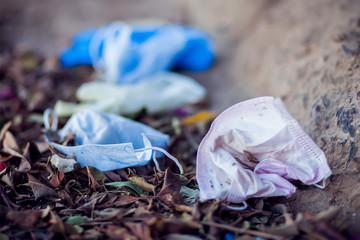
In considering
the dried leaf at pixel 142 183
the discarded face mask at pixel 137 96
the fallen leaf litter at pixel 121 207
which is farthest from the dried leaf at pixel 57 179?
the discarded face mask at pixel 137 96

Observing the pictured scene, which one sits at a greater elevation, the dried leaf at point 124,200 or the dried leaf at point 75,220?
the dried leaf at point 124,200

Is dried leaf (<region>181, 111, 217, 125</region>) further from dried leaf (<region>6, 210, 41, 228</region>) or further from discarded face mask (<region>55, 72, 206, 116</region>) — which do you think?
dried leaf (<region>6, 210, 41, 228</region>)

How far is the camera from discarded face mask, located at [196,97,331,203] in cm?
170

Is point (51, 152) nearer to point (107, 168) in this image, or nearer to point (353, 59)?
point (107, 168)

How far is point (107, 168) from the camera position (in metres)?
1.97

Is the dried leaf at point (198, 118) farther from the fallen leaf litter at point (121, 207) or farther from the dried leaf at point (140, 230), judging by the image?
the dried leaf at point (140, 230)

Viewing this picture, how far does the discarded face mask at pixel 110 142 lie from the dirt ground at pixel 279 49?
0.81 metres

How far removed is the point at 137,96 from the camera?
315cm

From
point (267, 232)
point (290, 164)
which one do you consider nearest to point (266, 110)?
point (290, 164)

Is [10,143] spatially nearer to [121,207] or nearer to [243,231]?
[121,207]

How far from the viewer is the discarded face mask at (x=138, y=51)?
3629mm

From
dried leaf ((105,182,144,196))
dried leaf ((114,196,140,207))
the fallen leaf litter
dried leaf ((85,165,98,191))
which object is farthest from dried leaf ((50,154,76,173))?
dried leaf ((114,196,140,207))

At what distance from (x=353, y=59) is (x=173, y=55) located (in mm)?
1990

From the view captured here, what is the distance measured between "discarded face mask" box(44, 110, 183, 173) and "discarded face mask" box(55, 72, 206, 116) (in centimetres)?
62
